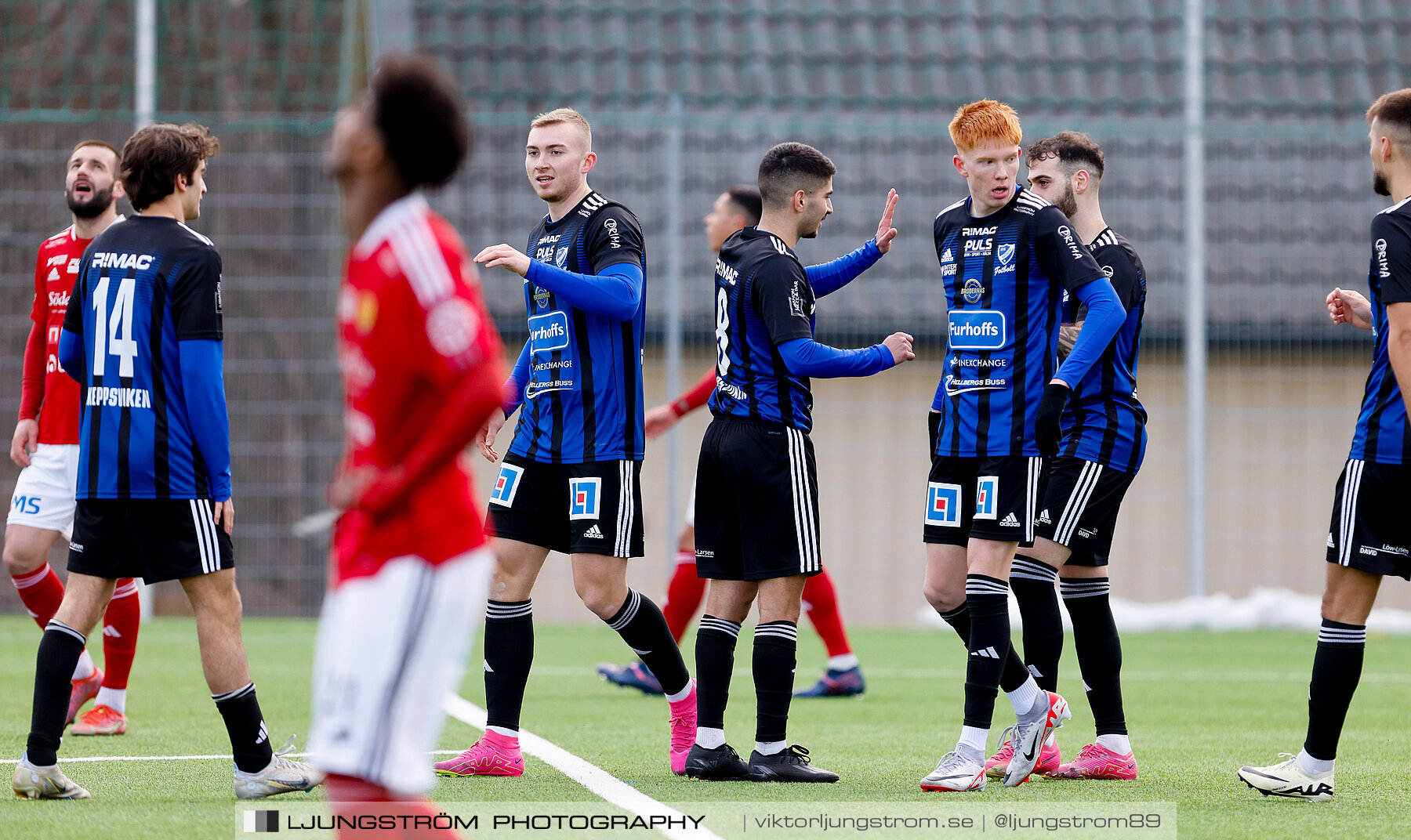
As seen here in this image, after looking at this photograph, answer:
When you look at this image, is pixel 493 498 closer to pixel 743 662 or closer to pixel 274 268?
pixel 743 662

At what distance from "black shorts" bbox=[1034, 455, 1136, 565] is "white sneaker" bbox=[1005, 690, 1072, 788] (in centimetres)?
54

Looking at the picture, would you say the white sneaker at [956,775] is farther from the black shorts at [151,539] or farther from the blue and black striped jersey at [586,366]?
the black shorts at [151,539]

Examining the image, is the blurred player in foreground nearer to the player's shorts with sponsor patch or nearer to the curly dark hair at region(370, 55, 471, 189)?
the player's shorts with sponsor patch

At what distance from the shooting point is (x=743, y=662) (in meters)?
9.23

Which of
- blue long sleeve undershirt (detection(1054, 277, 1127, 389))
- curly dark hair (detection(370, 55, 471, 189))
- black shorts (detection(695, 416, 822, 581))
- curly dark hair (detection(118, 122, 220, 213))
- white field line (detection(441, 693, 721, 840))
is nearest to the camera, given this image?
curly dark hair (detection(370, 55, 471, 189))

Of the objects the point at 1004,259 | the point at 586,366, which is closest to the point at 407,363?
the point at 586,366

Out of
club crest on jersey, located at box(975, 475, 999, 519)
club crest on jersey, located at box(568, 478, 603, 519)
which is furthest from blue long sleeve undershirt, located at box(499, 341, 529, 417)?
club crest on jersey, located at box(975, 475, 999, 519)

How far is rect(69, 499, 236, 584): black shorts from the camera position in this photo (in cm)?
454

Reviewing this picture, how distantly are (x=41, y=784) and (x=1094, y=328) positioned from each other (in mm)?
3557

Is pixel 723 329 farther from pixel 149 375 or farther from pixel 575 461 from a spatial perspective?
pixel 149 375

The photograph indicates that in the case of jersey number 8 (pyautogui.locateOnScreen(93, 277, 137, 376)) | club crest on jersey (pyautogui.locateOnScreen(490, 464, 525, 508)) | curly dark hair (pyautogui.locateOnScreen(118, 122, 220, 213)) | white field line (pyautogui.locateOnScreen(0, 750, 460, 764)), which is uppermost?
curly dark hair (pyautogui.locateOnScreen(118, 122, 220, 213))

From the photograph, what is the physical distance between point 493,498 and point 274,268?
692 centimetres

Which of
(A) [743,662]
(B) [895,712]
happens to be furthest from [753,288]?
(A) [743,662]

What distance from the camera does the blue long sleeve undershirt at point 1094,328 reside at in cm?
491
